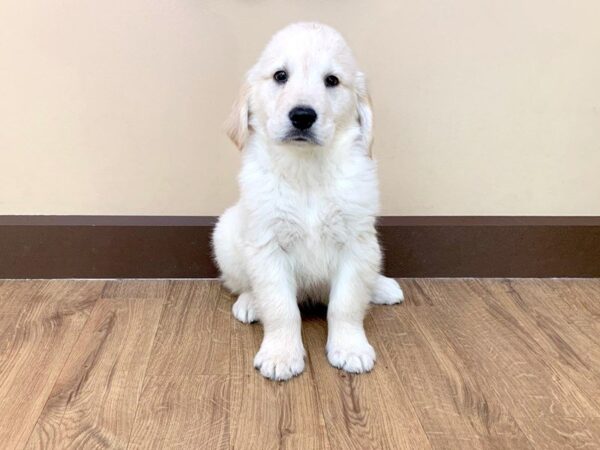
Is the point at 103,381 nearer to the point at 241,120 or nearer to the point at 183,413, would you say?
the point at 183,413

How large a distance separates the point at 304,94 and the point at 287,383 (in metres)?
0.78

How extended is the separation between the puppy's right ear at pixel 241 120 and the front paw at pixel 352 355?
2.17 feet

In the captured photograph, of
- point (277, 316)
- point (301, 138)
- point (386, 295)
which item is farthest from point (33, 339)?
point (386, 295)

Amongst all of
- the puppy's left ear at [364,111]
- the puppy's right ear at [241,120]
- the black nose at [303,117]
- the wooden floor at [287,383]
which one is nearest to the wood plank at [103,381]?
the wooden floor at [287,383]

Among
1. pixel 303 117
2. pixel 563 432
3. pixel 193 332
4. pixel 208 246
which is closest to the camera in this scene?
pixel 563 432

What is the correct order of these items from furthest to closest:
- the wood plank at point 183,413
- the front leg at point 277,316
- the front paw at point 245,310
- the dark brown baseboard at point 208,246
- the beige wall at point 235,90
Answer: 1. the dark brown baseboard at point 208,246
2. the beige wall at point 235,90
3. the front paw at point 245,310
4. the front leg at point 277,316
5. the wood plank at point 183,413

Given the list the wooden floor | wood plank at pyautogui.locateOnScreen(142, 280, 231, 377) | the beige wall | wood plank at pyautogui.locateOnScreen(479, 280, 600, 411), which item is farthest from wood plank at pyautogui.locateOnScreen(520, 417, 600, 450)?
the beige wall

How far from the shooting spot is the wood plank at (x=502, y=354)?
5.04 ft

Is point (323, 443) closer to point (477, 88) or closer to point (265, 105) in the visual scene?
point (265, 105)

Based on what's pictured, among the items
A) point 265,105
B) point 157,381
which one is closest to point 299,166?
point 265,105

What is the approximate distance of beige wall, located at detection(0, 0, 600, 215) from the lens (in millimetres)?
2094

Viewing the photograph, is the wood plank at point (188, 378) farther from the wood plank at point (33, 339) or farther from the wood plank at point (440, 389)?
the wood plank at point (440, 389)

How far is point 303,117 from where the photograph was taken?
5.09 ft

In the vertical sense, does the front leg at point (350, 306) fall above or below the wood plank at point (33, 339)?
above
